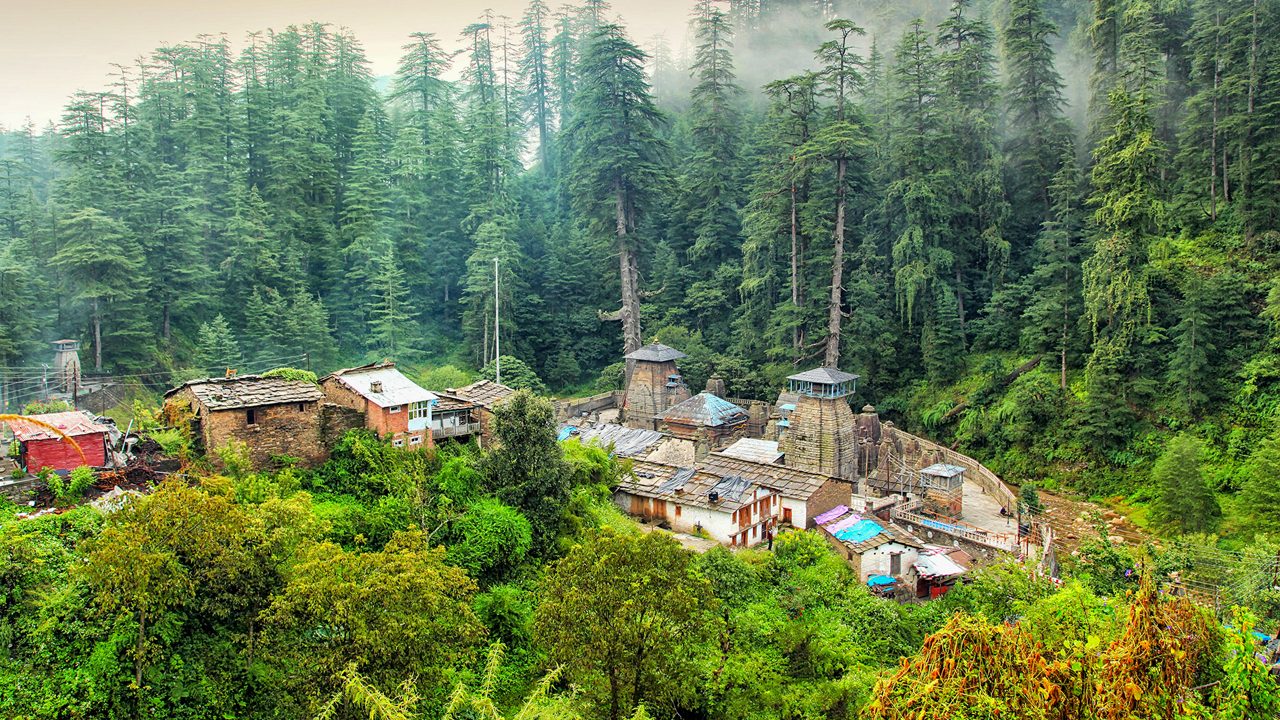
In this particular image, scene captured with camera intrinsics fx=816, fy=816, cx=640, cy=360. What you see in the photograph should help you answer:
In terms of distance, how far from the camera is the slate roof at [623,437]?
28781 millimetres

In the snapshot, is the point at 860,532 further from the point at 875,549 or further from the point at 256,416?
the point at 256,416

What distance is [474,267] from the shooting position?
131 ft

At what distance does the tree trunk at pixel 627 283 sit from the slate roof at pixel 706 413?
27.4 ft

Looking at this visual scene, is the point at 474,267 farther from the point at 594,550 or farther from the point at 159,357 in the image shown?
the point at 594,550

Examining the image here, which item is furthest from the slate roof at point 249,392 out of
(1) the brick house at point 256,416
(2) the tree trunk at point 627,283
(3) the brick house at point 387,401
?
(2) the tree trunk at point 627,283

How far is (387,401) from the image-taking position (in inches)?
731

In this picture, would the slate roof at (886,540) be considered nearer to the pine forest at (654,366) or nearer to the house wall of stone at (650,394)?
the pine forest at (654,366)

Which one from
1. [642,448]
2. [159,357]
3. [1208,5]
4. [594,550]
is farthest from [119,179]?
[1208,5]

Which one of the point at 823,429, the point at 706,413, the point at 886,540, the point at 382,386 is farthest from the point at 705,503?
the point at 382,386

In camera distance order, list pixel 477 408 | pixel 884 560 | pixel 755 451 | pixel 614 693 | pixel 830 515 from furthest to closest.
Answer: pixel 755 451, pixel 830 515, pixel 884 560, pixel 477 408, pixel 614 693

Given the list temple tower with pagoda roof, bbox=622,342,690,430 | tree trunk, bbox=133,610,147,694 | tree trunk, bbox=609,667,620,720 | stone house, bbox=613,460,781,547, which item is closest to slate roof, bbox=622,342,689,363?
temple tower with pagoda roof, bbox=622,342,690,430

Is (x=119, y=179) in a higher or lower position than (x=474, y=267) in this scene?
higher

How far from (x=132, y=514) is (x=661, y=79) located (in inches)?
2179

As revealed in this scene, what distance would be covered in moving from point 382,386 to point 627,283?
22.8m
